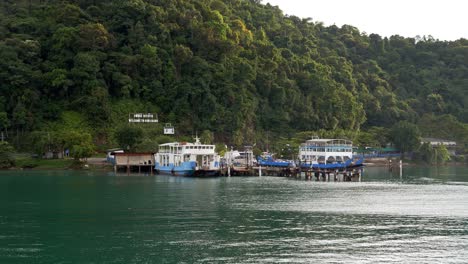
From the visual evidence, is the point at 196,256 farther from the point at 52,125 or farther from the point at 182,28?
the point at 182,28

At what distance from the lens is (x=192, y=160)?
305ft

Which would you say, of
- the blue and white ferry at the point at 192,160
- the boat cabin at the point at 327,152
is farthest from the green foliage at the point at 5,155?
the boat cabin at the point at 327,152

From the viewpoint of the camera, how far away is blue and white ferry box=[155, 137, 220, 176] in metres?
92.5

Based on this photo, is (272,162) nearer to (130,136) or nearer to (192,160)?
(192,160)

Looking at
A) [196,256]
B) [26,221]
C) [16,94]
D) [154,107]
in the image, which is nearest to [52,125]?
[16,94]

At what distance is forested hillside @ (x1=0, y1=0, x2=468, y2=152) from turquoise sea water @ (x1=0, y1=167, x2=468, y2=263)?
149 feet

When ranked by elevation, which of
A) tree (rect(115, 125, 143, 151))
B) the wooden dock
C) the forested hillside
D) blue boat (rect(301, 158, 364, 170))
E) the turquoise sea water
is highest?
the forested hillside

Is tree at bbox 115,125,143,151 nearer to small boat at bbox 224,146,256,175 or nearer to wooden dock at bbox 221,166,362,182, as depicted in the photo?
small boat at bbox 224,146,256,175

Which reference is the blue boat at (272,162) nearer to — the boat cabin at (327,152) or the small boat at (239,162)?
the small boat at (239,162)

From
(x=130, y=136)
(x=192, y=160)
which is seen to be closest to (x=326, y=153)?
(x=192, y=160)

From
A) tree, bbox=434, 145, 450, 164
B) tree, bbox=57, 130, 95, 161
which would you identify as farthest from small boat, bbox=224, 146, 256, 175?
tree, bbox=434, 145, 450, 164

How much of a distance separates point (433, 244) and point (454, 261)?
4.64 meters

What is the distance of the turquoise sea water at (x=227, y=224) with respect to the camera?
35719 millimetres

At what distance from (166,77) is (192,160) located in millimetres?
39645
